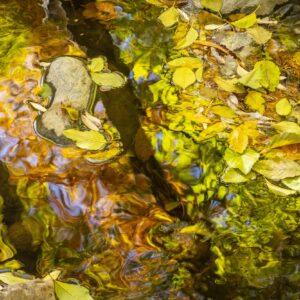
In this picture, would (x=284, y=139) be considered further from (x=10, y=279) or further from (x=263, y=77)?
(x=10, y=279)

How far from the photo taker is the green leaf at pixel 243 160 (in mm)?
2094

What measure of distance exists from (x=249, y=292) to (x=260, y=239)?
27cm

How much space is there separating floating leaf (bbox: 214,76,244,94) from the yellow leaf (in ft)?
0.95

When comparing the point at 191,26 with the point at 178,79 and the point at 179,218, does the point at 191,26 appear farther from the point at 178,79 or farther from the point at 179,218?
the point at 179,218

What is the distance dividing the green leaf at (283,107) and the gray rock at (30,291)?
155 cm

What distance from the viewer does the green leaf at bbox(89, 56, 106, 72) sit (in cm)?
254

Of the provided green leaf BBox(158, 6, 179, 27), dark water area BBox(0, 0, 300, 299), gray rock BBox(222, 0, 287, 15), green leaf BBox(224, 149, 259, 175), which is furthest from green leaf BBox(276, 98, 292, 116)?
green leaf BBox(158, 6, 179, 27)

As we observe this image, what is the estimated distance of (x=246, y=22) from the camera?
2789mm

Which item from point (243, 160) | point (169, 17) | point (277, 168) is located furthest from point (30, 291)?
point (169, 17)

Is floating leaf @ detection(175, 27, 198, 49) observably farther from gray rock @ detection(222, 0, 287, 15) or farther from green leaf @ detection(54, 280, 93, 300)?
green leaf @ detection(54, 280, 93, 300)

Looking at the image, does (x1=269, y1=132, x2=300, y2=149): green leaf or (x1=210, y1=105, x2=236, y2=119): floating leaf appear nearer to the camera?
(x1=269, y1=132, x2=300, y2=149): green leaf

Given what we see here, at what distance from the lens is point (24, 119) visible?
7.56ft

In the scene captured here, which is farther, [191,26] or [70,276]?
[191,26]

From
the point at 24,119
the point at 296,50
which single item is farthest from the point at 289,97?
the point at 24,119
